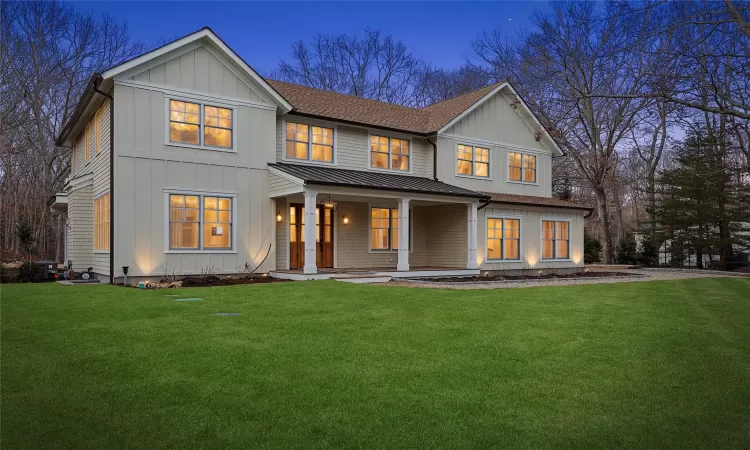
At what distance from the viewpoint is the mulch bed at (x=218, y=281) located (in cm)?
1388

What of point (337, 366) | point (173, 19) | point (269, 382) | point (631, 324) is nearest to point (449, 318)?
point (631, 324)

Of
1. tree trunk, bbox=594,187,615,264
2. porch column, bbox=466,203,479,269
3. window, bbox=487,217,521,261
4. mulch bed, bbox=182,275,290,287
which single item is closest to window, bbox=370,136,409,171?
porch column, bbox=466,203,479,269

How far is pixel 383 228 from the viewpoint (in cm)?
1958

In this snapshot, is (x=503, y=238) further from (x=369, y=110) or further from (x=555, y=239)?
(x=369, y=110)

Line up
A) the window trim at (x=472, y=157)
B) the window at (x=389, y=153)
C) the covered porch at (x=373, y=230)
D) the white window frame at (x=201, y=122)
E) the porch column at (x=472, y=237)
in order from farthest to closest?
the window trim at (x=472, y=157)
the window at (x=389, y=153)
the porch column at (x=472, y=237)
the covered porch at (x=373, y=230)
the white window frame at (x=201, y=122)

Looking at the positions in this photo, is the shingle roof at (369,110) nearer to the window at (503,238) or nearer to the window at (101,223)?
the window at (503,238)

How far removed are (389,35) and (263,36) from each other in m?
16.9

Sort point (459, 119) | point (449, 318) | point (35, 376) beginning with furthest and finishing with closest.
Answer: point (459, 119), point (449, 318), point (35, 376)

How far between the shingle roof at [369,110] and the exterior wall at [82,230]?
716 centimetres

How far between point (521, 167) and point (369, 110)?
7.28 metres

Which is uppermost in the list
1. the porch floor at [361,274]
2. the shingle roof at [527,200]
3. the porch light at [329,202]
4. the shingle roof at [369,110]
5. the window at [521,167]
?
the shingle roof at [369,110]

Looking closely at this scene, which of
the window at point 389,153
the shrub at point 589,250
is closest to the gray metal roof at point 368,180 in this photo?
the window at point 389,153

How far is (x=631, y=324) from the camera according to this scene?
8070mm

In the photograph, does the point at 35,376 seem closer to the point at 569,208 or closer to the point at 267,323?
the point at 267,323
